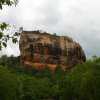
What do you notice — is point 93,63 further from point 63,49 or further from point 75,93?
point 63,49

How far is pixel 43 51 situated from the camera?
628 ft

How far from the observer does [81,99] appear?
65688 millimetres

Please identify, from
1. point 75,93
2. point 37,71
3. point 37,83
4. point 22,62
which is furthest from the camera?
point 22,62

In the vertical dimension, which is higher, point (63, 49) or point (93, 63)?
point (63, 49)

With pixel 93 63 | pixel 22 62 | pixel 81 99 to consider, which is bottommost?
pixel 81 99

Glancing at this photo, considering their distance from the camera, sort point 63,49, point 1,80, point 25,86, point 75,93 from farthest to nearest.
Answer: point 63,49
point 25,86
point 75,93
point 1,80

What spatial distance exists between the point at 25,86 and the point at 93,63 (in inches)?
1616

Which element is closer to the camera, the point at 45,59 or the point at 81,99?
the point at 81,99

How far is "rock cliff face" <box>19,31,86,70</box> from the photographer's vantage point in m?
188

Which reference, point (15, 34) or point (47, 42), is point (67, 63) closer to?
point (47, 42)

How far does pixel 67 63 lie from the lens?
194 meters

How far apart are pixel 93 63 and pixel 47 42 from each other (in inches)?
5212

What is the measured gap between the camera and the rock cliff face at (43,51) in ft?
616

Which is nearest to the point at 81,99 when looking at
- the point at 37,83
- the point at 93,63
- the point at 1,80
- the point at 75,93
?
the point at 75,93
